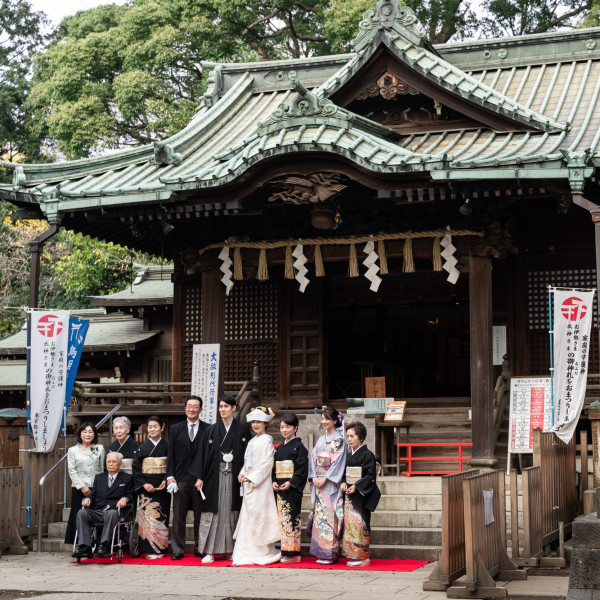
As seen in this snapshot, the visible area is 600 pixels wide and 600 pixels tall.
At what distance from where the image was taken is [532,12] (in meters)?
30.1

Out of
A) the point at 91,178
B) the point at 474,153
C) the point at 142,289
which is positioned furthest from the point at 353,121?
the point at 142,289

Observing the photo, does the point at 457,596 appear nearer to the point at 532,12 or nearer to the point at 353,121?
the point at 353,121

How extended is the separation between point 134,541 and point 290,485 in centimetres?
190

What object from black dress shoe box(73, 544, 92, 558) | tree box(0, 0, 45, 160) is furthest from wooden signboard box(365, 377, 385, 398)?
tree box(0, 0, 45, 160)

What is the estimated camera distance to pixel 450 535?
7914 millimetres

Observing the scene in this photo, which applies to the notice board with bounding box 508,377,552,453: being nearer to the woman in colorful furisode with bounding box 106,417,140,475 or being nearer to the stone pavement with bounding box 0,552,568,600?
the stone pavement with bounding box 0,552,568,600

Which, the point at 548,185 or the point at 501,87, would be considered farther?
the point at 501,87

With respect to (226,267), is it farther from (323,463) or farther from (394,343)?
(394,343)

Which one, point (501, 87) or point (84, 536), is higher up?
point (501, 87)

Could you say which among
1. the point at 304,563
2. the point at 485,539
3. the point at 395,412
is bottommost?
the point at 304,563

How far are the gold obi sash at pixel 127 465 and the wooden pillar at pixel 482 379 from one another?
451 centimetres

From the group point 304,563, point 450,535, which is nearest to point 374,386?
point 304,563

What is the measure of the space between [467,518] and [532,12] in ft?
83.8

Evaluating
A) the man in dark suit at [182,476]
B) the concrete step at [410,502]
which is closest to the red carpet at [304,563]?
the man in dark suit at [182,476]
